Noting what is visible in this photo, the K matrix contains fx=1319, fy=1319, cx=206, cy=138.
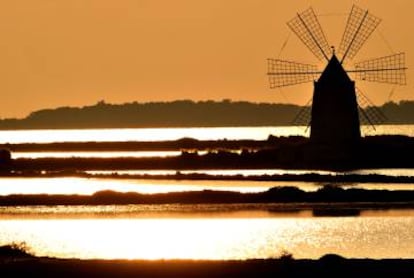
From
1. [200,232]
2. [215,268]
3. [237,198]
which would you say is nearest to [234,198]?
[237,198]

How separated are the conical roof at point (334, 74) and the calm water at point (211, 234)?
25.3 meters

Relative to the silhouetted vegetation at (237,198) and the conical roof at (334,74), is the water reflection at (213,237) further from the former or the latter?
the conical roof at (334,74)

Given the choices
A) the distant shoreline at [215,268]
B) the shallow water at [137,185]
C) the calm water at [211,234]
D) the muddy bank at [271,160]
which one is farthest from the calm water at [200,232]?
the muddy bank at [271,160]

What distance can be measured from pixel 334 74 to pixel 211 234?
1255 inches

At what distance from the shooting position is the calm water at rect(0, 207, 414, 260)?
28312 mm

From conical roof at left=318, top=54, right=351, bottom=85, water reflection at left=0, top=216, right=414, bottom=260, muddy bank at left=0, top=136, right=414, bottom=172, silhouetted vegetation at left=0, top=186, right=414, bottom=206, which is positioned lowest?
water reflection at left=0, top=216, right=414, bottom=260

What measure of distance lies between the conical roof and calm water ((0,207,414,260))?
83.0 feet

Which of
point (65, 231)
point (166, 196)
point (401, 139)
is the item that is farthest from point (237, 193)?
point (401, 139)

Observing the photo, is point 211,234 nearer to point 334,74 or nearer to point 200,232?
point 200,232

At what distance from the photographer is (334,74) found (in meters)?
62.9

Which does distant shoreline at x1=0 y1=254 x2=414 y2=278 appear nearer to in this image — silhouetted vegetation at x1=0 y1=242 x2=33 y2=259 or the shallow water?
silhouetted vegetation at x1=0 y1=242 x2=33 y2=259

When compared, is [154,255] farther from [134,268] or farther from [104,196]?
[104,196]

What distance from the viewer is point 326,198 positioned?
4134 cm

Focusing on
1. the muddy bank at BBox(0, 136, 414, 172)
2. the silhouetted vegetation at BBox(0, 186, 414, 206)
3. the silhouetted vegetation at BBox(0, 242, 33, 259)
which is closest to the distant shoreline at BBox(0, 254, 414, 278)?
the silhouetted vegetation at BBox(0, 242, 33, 259)
